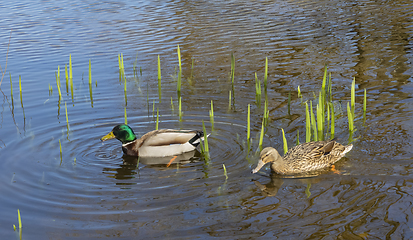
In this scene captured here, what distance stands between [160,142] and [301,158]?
2.29m

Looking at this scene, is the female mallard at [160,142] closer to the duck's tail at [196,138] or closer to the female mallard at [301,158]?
the duck's tail at [196,138]

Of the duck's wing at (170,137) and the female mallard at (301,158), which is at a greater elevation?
the duck's wing at (170,137)

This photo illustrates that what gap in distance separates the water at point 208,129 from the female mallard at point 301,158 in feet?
0.54

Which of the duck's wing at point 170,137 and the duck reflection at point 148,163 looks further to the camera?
the duck's wing at point 170,137

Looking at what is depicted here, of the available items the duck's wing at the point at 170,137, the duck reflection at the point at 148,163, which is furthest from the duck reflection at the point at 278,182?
the duck's wing at the point at 170,137

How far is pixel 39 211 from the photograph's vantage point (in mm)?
5359

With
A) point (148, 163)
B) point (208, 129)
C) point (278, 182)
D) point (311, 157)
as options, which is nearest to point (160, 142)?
point (148, 163)

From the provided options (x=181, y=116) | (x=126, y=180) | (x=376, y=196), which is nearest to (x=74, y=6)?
(x=181, y=116)

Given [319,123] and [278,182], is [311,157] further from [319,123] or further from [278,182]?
[319,123]

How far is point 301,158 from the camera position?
19.5ft

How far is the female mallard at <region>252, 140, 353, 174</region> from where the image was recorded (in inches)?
231

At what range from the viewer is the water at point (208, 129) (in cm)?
493

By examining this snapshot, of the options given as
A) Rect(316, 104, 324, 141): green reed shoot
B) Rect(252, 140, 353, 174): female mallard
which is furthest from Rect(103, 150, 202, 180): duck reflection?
Rect(316, 104, 324, 141): green reed shoot

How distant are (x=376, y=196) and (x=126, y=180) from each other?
3301 mm
